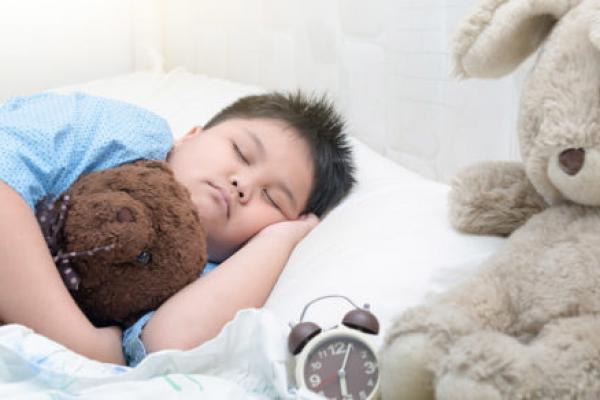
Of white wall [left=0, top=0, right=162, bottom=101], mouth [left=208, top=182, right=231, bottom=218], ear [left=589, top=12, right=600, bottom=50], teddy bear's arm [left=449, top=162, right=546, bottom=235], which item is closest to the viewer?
ear [left=589, top=12, right=600, bottom=50]

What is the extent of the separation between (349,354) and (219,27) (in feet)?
5.43

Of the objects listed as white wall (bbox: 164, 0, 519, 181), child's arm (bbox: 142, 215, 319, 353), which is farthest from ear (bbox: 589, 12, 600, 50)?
child's arm (bbox: 142, 215, 319, 353)

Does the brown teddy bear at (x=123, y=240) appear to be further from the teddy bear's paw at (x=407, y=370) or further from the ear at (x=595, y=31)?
the ear at (x=595, y=31)

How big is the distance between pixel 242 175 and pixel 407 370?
2.18ft

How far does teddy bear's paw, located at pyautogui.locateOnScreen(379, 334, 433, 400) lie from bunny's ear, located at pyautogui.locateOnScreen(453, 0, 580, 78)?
327 mm

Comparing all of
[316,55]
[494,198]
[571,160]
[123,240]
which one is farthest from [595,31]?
[316,55]

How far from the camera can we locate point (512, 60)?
30.2 inches

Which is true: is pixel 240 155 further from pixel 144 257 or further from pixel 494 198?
pixel 494 198

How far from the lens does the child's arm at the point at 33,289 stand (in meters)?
0.87

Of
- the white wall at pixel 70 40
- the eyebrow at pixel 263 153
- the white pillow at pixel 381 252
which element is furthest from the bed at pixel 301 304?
the white wall at pixel 70 40

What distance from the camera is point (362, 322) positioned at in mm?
691

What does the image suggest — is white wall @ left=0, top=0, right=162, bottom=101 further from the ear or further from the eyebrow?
the ear

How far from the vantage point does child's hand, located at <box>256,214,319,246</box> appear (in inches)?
44.9

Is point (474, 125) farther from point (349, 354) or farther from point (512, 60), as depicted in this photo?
point (349, 354)
